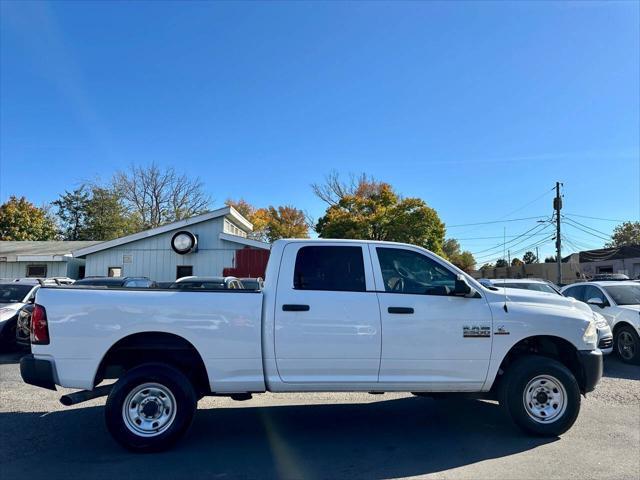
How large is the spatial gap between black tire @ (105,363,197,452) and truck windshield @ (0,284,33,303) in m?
8.25

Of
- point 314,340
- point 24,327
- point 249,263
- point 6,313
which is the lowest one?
point 24,327

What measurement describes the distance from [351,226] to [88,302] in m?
33.9

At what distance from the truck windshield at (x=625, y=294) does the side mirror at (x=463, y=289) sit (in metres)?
6.99

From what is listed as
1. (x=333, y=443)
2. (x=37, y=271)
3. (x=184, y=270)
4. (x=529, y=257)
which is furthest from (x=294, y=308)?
(x=529, y=257)

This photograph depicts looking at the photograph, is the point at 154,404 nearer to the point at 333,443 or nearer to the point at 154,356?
the point at 154,356

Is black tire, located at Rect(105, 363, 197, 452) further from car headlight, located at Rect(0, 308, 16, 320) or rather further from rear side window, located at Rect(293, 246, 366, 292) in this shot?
car headlight, located at Rect(0, 308, 16, 320)

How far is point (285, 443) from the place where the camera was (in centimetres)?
508

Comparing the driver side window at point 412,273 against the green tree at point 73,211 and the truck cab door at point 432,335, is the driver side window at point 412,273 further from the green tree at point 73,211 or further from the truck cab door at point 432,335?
the green tree at point 73,211

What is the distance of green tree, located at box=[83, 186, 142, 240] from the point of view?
149 ft

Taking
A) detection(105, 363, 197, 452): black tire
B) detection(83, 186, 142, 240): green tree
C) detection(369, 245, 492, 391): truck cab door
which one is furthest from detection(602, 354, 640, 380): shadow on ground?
detection(83, 186, 142, 240): green tree

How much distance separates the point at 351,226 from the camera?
38.3 m

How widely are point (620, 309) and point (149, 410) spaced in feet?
31.0

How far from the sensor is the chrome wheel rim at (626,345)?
9.62 meters

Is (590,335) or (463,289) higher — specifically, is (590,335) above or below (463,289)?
below
